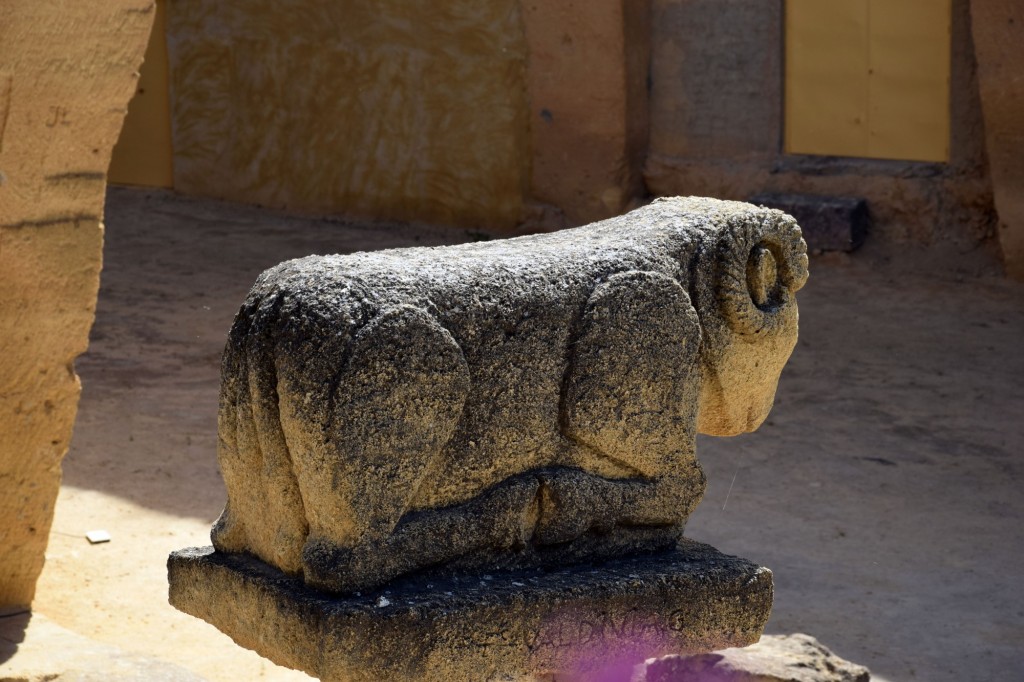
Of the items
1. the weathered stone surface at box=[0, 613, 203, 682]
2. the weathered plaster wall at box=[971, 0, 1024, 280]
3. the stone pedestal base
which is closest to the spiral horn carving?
the stone pedestal base

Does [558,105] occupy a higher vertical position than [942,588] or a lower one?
higher

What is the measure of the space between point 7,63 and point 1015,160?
537 cm

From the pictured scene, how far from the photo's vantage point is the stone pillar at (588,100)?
872cm

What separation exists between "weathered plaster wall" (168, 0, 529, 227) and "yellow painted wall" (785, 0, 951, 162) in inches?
70.6

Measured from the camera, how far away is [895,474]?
5992mm

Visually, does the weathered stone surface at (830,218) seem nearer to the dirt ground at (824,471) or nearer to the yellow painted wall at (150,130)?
the dirt ground at (824,471)

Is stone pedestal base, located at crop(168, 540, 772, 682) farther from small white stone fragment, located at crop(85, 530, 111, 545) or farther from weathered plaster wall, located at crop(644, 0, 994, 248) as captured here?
weathered plaster wall, located at crop(644, 0, 994, 248)

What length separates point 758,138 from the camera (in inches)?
340

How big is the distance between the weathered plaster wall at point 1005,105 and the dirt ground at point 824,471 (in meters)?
0.37

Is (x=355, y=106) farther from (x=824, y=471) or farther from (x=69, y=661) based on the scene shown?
(x=69, y=661)

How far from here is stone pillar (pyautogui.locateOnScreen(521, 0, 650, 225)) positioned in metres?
8.72

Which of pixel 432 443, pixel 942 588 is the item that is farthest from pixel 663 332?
pixel 942 588

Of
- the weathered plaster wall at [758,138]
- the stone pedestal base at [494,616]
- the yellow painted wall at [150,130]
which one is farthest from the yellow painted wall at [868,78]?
the stone pedestal base at [494,616]

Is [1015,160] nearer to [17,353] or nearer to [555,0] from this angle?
[555,0]
